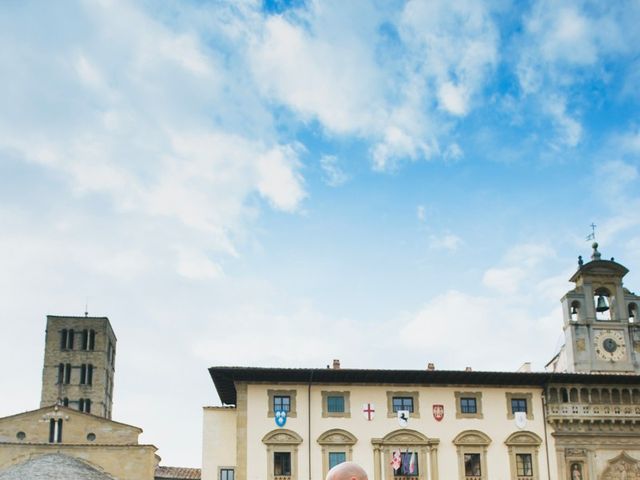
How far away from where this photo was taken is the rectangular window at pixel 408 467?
44.2m

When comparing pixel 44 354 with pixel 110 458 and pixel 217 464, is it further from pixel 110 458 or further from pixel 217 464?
pixel 217 464

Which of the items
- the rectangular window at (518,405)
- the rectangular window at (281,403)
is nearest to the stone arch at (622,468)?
the rectangular window at (518,405)

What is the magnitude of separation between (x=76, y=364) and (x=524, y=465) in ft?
182

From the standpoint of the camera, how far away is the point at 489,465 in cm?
4466

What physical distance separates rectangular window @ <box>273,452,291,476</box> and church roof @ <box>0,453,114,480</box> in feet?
51.7

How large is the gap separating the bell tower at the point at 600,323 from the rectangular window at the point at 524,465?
6.42 meters

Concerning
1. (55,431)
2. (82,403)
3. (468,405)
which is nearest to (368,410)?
(468,405)

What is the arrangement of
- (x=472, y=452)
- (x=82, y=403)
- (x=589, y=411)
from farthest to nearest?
(x=82, y=403)
(x=589, y=411)
(x=472, y=452)

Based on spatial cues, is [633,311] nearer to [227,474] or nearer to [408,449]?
[408,449]

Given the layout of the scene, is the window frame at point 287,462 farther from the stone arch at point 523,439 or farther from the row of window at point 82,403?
the row of window at point 82,403

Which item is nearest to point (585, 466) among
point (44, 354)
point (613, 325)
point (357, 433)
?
point (613, 325)

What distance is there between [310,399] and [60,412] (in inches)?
938

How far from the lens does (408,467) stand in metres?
44.3

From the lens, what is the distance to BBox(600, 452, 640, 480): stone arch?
45281 mm
